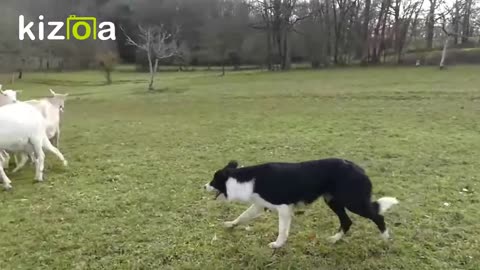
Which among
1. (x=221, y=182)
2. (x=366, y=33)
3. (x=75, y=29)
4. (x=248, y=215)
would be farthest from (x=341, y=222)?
(x=366, y=33)

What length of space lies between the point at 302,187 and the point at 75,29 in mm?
33998

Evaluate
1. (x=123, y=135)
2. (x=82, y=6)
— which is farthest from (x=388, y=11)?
(x=123, y=135)

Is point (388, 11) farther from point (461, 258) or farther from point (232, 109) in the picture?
point (461, 258)

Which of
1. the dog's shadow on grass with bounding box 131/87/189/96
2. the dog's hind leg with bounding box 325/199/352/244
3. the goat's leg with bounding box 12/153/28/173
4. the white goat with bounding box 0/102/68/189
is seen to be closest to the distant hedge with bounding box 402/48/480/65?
the dog's shadow on grass with bounding box 131/87/189/96

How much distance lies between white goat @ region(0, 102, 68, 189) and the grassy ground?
43 centimetres

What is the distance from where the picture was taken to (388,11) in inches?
1668

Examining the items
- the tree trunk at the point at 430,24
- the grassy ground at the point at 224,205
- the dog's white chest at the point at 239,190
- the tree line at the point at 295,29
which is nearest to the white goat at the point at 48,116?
the grassy ground at the point at 224,205

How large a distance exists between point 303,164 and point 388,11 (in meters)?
42.2

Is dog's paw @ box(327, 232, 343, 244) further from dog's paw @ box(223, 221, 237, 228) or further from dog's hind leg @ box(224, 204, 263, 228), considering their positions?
dog's paw @ box(223, 221, 237, 228)

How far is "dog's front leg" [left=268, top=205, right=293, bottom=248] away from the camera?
3.80m

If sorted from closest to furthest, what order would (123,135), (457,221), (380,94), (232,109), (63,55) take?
(457,221)
(123,135)
(232,109)
(380,94)
(63,55)

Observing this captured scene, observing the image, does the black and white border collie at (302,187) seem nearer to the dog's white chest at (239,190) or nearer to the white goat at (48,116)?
the dog's white chest at (239,190)

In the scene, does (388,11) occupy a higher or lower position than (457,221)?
higher

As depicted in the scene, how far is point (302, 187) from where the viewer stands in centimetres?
375
